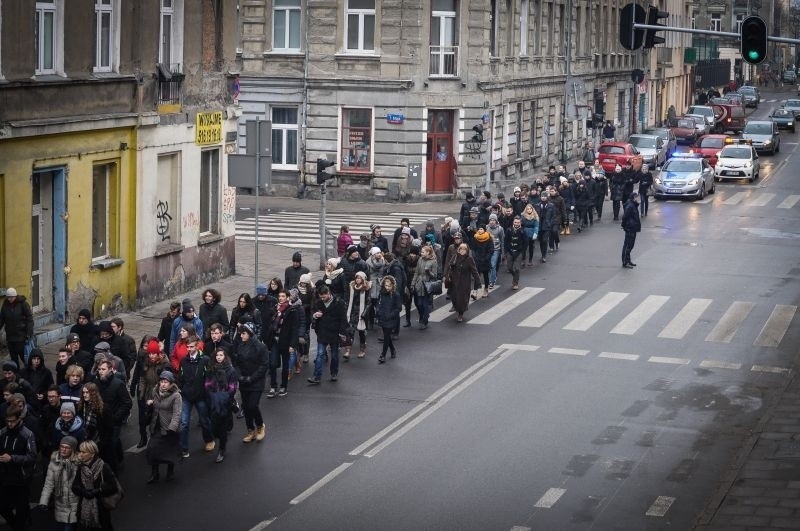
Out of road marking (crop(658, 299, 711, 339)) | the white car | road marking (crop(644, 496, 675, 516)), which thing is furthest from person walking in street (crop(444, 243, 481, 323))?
the white car

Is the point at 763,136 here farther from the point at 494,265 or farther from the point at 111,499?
the point at 111,499

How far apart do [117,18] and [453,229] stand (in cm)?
804

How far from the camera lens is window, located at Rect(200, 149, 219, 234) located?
30703 millimetres

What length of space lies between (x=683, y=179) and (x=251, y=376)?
32024mm

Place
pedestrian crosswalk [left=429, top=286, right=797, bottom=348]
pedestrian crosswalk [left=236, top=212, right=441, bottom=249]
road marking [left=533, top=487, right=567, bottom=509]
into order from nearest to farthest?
1. road marking [left=533, top=487, right=567, bottom=509]
2. pedestrian crosswalk [left=429, top=286, right=797, bottom=348]
3. pedestrian crosswalk [left=236, top=212, right=441, bottom=249]

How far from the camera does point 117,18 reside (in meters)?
26.6

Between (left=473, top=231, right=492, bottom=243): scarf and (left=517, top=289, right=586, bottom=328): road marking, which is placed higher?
(left=473, top=231, right=492, bottom=243): scarf

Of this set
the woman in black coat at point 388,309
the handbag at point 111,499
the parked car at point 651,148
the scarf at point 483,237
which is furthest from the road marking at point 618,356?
the parked car at point 651,148

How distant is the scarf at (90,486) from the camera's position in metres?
13.8

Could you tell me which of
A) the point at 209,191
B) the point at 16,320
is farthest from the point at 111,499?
the point at 209,191

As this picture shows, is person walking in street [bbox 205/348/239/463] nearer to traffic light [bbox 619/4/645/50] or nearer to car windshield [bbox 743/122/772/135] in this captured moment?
traffic light [bbox 619/4/645/50]

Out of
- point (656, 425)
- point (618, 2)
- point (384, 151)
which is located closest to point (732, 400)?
point (656, 425)

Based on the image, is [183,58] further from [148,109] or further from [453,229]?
[453,229]

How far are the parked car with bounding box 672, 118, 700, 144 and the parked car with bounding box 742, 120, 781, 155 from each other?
98.3 inches
